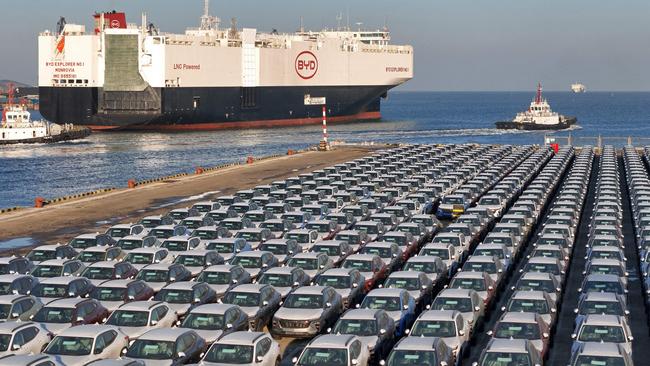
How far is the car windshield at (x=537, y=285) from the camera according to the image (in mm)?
23469

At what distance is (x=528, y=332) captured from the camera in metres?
19.2

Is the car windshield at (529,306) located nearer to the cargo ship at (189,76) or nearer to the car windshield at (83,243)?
the car windshield at (83,243)

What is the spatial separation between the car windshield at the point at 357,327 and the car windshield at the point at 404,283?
158 inches

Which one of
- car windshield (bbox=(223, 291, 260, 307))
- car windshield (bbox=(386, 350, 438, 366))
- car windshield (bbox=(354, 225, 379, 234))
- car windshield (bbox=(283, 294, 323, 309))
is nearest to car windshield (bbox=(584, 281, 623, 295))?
car windshield (bbox=(283, 294, 323, 309))

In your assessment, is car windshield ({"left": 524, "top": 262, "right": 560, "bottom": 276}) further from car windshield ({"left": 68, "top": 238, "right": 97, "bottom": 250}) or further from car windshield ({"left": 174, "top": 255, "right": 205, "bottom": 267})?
car windshield ({"left": 68, "top": 238, "right": 97, "bottom": 250})

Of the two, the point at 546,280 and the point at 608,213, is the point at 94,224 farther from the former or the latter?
the point at 546,280

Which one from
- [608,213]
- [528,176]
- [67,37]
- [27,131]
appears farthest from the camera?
[67,37]

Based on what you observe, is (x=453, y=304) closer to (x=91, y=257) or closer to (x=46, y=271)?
(x=46, y=271)

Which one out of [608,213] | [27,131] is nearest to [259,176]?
[608,213]

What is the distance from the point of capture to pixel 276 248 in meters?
29.1

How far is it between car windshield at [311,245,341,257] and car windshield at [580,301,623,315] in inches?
352

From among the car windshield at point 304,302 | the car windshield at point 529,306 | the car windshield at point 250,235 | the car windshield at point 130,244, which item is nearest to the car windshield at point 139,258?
the car windshield at point 130,244

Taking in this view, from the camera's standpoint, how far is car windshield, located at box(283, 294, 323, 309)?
2181cm

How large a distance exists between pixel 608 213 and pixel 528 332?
709 inches
